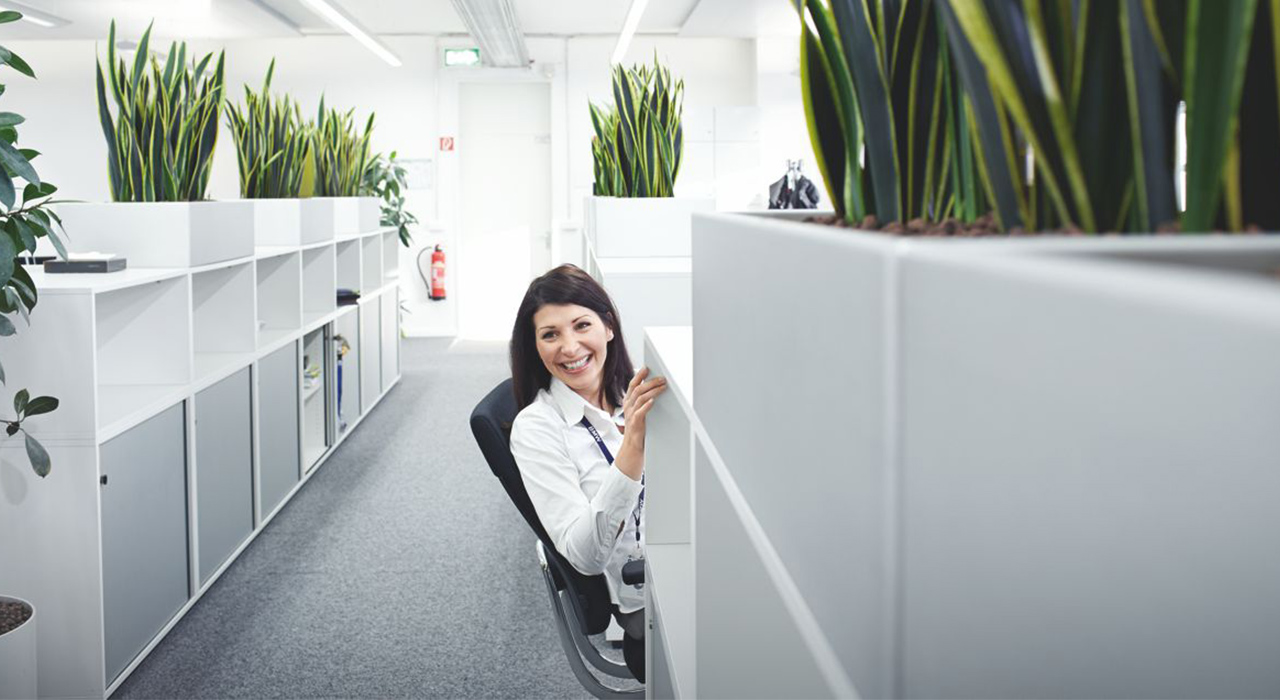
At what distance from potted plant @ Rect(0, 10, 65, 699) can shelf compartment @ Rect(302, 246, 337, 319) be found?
2.47 meters

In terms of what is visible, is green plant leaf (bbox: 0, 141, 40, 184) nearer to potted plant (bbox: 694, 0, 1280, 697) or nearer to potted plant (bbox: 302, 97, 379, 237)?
potted plant (bbox: 694, 0, 1280, 697)

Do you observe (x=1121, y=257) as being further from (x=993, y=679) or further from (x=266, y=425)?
(x=266, y=425)

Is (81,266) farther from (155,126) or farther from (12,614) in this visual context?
(12,614)

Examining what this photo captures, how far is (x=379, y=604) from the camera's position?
10.2ft

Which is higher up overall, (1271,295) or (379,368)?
(1271,295)

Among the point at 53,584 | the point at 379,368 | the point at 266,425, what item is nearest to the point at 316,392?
the point at 266,425

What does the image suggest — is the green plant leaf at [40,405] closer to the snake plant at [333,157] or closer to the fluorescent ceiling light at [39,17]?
the snake plant at [333,157]

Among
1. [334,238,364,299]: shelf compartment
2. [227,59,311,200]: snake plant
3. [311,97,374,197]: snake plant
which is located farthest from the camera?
[334,238,364,299]: shelf compartment

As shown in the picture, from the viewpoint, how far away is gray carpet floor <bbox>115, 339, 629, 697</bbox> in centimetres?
260

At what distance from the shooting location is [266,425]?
367cm

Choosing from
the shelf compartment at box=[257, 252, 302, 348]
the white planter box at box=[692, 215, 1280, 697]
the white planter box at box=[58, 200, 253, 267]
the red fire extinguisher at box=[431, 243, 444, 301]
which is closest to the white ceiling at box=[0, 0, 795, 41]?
the red fire extinguisher at box=[431, 243, 444, 301]

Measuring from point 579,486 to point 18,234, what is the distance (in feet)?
3.89

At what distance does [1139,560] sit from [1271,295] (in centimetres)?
12

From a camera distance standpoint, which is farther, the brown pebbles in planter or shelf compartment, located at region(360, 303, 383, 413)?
shelf compartment, located at region(360, 303, 383, 413)
